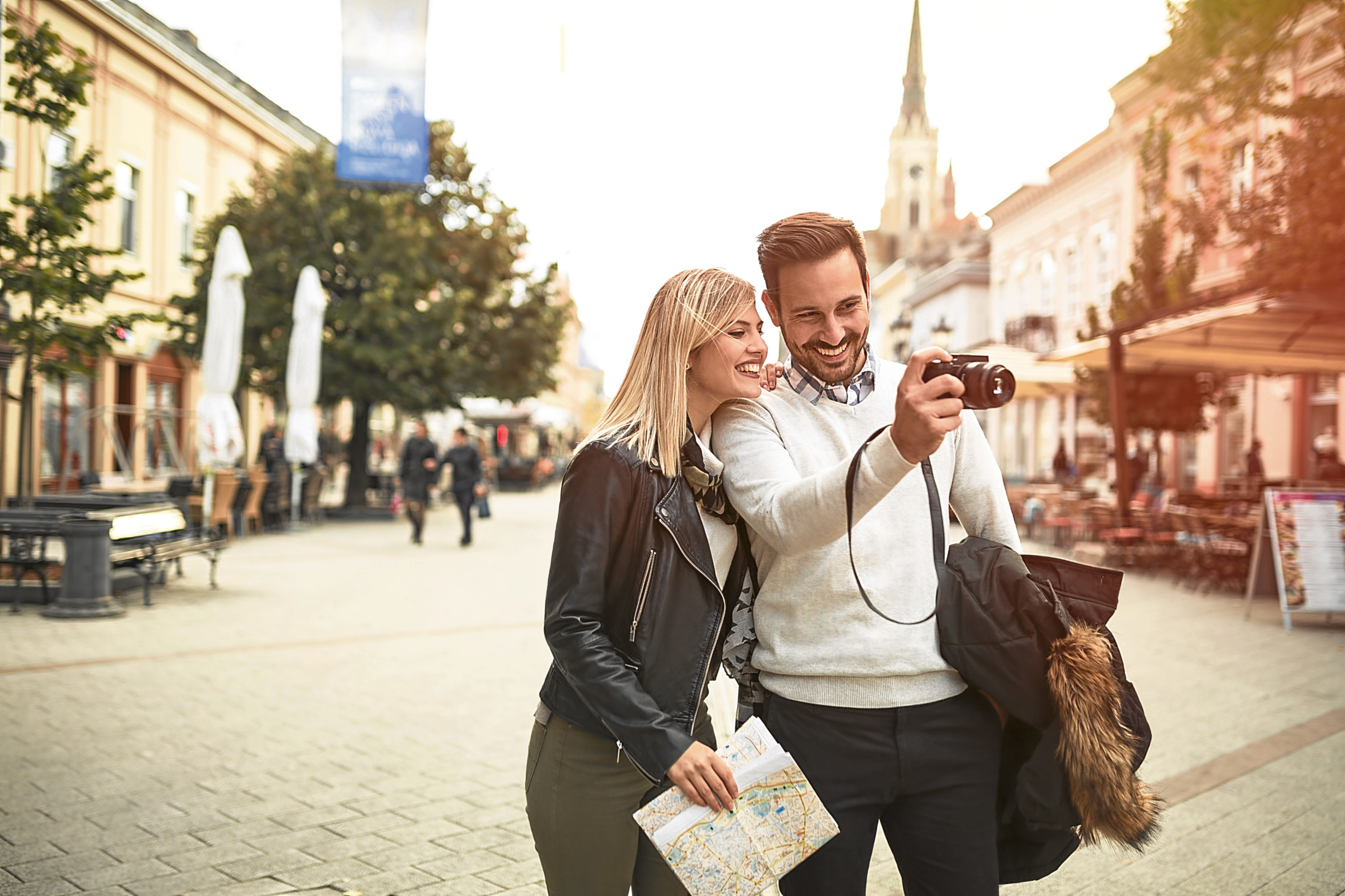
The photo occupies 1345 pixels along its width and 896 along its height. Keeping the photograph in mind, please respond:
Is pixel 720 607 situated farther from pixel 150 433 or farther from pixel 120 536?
pixel 150 433

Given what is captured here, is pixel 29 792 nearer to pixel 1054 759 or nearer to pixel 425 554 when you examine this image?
pixel 1054 759

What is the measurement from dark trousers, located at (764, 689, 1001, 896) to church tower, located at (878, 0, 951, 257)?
312 ft

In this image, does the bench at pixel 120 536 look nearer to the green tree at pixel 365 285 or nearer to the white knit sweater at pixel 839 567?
the white knit sweater at pixel 839 567

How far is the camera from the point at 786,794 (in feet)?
6.26

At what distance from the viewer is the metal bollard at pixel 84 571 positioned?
8.84 metres

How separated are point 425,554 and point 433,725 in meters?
9.79

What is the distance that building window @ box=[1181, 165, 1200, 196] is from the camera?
24016mm

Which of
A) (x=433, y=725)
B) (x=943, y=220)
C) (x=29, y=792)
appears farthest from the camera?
(x=943, y=220)

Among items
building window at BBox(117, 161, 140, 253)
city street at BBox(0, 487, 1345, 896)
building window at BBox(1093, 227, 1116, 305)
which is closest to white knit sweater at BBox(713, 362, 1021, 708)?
city street at BBox(0, 487, 1345, 896)

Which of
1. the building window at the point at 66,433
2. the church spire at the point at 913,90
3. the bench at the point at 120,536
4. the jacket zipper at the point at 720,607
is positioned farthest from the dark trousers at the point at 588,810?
the church spire at the point at 913,90

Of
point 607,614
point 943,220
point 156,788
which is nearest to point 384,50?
point 156,788

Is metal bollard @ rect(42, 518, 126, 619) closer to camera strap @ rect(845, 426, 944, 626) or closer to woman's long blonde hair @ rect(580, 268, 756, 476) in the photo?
woman's long blonde hair @ rect(580, 268, 756, 476)

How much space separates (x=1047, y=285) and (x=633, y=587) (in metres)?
36.8

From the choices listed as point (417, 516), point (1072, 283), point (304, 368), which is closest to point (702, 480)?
point (417, 516)
